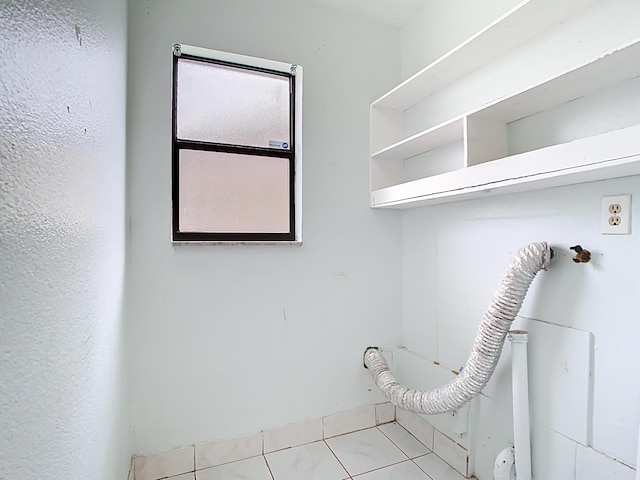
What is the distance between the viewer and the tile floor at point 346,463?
5.82 feet

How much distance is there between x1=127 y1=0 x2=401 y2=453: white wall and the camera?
1.76 m

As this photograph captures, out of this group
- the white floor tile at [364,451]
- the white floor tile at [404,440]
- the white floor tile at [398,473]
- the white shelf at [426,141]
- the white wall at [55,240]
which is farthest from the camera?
the white floor tile at [404,440]

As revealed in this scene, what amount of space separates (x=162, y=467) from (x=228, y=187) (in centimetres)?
149

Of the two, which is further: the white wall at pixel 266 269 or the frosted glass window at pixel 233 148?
the frosted glass window at pixel 233 148

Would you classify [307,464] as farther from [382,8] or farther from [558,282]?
[382,8]

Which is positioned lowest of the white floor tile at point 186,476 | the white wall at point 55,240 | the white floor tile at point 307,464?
the white floor tile at point 186,476

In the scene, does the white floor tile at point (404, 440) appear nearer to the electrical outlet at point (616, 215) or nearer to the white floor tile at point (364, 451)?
the white floor tile at point (364, 451)

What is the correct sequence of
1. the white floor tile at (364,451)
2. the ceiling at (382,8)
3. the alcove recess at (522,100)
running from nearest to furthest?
the alcove recess at (522,100) → the white floor tile at (364,451) → the ceiling at (382,8)

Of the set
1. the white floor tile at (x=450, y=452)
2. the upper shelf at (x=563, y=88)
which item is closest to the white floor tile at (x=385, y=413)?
the white floor tile at (x=450, y=452)

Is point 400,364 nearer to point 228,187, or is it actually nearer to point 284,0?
point 228,187

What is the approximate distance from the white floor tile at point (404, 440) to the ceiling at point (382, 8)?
260 centimetres

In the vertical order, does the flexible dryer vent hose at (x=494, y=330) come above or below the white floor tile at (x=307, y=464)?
above

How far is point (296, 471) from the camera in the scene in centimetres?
181

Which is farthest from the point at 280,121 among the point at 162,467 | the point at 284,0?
the point at 162,467
